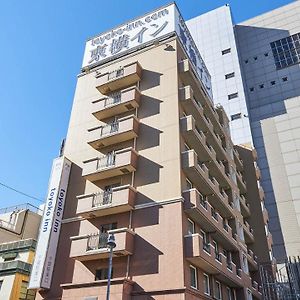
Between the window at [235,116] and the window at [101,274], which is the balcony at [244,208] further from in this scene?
the window at [101,274]

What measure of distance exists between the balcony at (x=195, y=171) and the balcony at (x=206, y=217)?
116 cm

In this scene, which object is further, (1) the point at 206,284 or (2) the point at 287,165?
(2) the point at 287,165

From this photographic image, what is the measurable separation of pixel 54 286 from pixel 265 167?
36357 mm

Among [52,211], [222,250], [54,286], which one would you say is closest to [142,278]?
[54,286]

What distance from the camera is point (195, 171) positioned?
24578mm

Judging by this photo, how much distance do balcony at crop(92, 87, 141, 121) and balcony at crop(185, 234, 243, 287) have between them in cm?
1216

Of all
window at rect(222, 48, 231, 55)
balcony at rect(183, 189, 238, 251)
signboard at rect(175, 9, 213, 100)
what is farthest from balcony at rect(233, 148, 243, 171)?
window at rect(222, 48, 231, 55)

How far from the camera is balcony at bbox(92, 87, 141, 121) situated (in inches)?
1121

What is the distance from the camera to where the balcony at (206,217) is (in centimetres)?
2269

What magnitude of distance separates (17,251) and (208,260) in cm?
1804

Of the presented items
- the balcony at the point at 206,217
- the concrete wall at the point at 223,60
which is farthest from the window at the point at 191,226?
the concrete wall at the point at 223,60

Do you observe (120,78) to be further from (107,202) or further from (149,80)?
(107,202)

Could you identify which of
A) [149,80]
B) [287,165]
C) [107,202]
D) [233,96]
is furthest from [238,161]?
[107,202]

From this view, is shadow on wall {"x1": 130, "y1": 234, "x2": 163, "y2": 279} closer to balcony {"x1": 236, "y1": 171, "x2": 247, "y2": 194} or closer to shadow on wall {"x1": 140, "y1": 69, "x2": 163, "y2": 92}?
shadow on wall {"x1": 140, "y1": 69, "x2": 163, "y2": 92}
